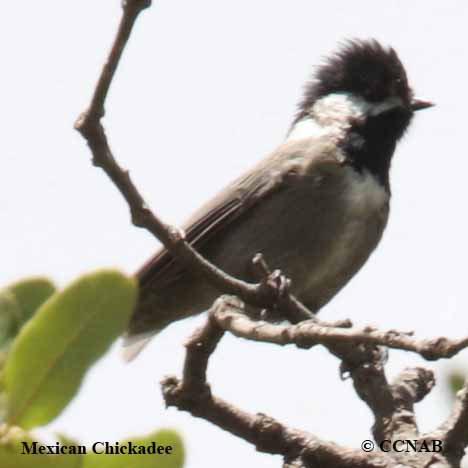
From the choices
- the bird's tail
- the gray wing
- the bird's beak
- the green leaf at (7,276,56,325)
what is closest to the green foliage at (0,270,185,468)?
the green leaf at (7,276,56,325)

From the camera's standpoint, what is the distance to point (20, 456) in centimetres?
150

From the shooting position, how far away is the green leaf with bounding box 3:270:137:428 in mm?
1543

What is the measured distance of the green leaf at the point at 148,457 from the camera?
1.68 metres

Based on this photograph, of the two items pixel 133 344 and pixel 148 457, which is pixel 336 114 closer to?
pixel 133 344

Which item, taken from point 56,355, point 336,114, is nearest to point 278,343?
point 56,355

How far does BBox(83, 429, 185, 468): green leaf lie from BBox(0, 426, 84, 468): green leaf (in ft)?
0.32

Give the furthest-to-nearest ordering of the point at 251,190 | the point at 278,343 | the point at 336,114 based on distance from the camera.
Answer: the point at 336,114, the point at 251,190, the point at 278,343

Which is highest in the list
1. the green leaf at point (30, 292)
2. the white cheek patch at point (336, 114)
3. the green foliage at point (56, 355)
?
the white cheek patch at point (336, 114)

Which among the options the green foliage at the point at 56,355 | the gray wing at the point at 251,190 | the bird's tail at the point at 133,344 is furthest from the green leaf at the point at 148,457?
the bird's tail at the point at 133,344

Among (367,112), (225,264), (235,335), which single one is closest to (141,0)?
(235,335)

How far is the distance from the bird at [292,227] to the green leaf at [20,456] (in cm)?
316

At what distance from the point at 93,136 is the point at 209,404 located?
1060 millimetres

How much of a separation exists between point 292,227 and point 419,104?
147 centimetres

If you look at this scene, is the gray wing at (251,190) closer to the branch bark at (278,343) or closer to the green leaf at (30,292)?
the branch bark at (278,343)
